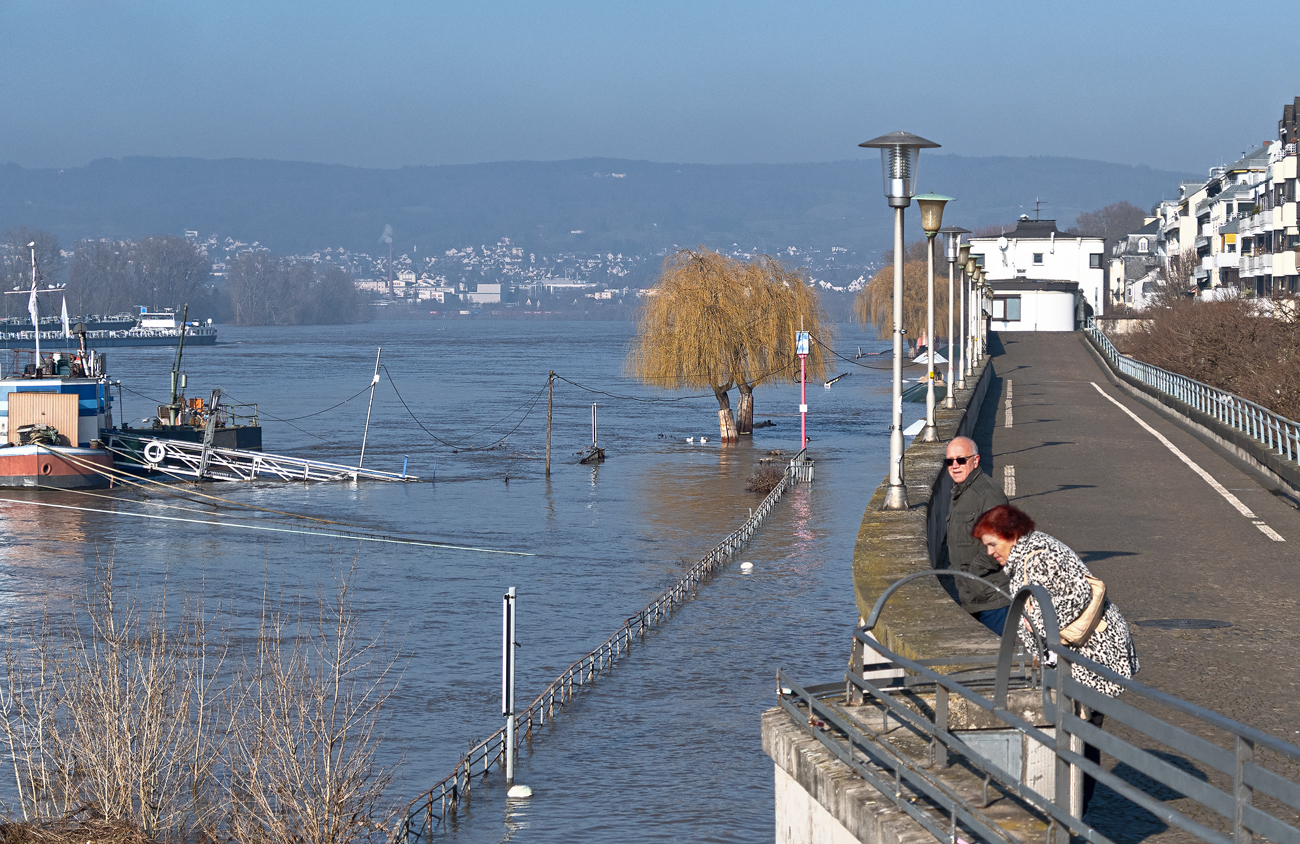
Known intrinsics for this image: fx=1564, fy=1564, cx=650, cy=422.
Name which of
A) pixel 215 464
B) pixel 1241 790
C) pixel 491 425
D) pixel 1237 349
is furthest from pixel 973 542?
pixel 491 425

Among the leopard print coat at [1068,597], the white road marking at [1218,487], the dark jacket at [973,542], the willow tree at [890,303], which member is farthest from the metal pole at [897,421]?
the willow tree at [890,303]

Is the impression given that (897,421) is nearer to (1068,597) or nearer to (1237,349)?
(1068,597)

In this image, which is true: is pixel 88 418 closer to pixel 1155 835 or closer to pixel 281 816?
pixel 281 816

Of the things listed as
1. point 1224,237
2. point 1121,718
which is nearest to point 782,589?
point 1121,718

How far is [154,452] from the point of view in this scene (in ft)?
179

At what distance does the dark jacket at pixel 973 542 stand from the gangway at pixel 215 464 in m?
40.8

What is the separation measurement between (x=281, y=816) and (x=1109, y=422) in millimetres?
27708

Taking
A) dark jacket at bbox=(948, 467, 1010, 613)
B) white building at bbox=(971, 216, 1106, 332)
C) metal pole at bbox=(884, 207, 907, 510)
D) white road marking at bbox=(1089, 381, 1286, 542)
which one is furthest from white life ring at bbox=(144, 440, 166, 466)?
white building at bbox=(971, 216, 1106, 332)

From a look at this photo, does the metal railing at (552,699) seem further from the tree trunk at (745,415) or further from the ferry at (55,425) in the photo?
the ferry at (55,425)

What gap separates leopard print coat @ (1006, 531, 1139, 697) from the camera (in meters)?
6.66

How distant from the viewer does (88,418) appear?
176 ft

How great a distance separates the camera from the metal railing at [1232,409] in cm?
2370

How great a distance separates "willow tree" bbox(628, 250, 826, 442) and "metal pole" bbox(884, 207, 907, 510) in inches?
1498

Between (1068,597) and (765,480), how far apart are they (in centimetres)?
3584
